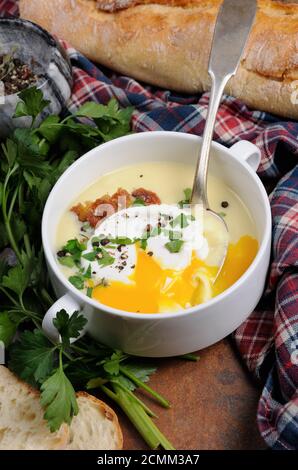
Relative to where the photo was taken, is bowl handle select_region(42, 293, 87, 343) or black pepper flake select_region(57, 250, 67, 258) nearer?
bowl handle select_region(42, 293, 87, 343)

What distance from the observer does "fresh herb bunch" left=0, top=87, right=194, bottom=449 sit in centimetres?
188

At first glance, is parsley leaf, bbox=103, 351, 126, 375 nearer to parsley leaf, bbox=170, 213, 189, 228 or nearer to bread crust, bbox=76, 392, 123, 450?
bread crust, bbox=76, 392, 123, 450

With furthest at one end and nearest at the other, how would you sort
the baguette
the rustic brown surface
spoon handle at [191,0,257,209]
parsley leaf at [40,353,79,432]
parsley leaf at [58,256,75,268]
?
1. the baguette
2. spoon handle at [191,0,257,209]
3. parsley leaf at [58,256,75,268]
4. the rustic brown surface
5. parsley leaf at [40,353,79,432]

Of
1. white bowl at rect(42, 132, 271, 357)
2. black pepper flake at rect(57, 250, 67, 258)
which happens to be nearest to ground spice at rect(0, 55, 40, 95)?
white bowl at rect(42, 132, 271, 357)

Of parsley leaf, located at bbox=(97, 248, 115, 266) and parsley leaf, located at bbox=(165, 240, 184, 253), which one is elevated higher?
parsley leaf, located at bbox=(165, 240, 184, 253)

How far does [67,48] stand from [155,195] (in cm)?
85

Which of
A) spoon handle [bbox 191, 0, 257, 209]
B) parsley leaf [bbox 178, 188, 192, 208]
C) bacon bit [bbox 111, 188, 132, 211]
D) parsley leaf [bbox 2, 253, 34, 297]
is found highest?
spoon handle [bbox 191, 0, 257, 209]

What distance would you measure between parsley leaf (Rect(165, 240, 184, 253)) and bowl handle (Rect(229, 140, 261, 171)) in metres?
0.34

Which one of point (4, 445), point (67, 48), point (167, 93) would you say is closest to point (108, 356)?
point (4, 445)

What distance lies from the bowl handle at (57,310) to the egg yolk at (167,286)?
9 cm

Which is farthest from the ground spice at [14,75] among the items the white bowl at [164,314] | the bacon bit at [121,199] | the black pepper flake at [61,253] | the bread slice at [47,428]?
the bread slice at [47,428]

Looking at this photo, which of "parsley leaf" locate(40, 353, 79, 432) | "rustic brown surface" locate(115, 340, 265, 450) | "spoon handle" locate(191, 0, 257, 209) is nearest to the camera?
"parsley leaf" locate(40, 353, 79, 432)

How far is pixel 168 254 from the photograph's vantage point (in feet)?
6.56

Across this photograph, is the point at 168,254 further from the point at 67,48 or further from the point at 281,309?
the point at 67,48
